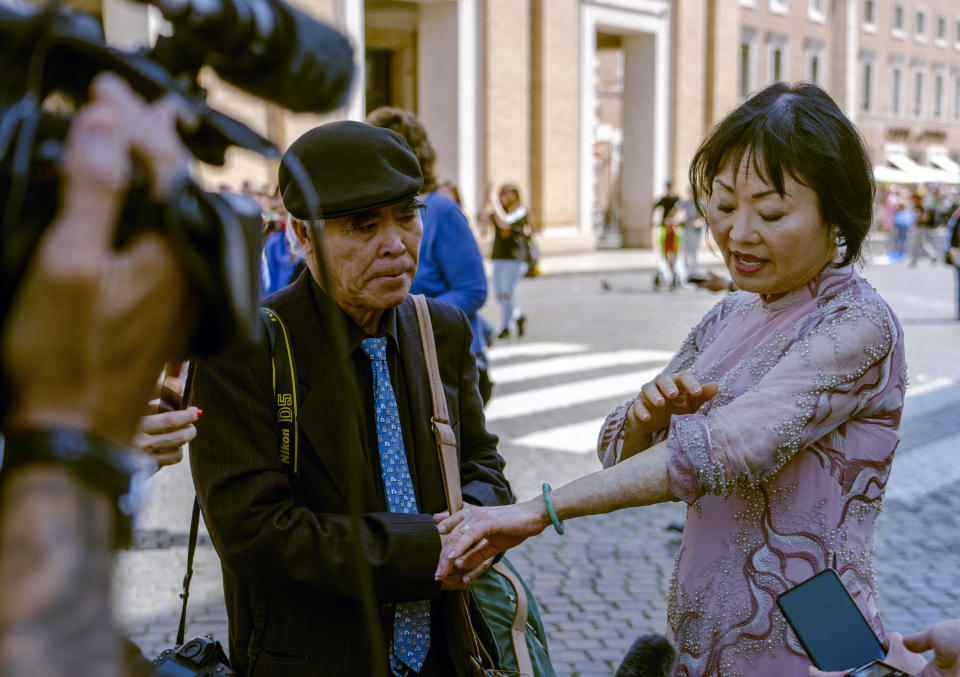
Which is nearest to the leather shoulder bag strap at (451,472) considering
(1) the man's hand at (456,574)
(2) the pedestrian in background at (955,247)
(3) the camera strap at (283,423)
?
(1) the man's hand at (456,574)

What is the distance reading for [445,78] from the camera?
2330cm

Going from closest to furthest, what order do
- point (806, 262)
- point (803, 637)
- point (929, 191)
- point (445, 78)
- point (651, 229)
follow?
1. point (803, 637)
2. point (806, 262)
3. point (445, 78)
4. point (651, 229)
5. point (929, 191)

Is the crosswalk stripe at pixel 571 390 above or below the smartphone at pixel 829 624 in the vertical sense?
below

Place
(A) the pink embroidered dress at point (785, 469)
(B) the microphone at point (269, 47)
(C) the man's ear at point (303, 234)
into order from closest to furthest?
(B) the microphone at point (269, 47), (A) the pink embroidered dress at point (785, 469), (C) the man's ear at point (303, 234)

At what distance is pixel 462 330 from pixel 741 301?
26.2 inches

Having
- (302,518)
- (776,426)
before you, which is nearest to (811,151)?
(776,426)

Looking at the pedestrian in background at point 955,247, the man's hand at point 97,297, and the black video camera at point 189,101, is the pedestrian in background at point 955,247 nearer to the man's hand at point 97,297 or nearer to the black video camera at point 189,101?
the black video camera at point 189,101

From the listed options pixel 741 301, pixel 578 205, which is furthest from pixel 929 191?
pixel 741 301

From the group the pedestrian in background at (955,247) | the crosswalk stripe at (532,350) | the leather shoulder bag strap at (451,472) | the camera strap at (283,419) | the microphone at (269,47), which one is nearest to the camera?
the microphone at (269,47)

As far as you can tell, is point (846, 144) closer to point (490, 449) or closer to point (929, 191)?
point (490, 449)

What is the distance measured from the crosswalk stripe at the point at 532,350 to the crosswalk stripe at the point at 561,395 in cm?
154

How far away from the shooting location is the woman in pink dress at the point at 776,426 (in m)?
1.79

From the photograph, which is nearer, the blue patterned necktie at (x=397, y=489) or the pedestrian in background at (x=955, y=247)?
the blue patterned necktie at (x=397, y=489)

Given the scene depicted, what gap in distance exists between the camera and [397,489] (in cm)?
214
